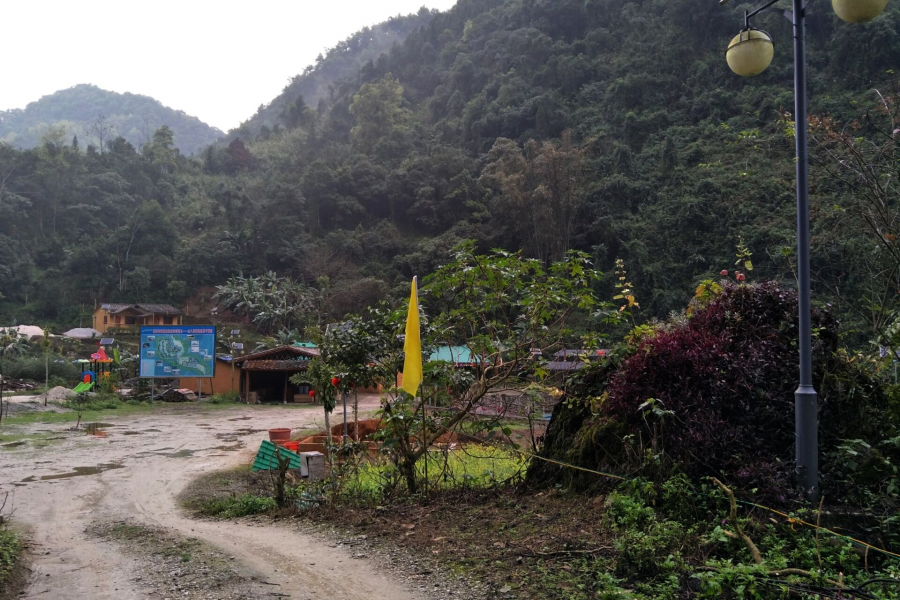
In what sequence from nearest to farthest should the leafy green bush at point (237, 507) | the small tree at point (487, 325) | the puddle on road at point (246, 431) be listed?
the small tree at point (487, 325) < the leafy green bush at point (237, 507) < the puddle on road at point (246, 431)

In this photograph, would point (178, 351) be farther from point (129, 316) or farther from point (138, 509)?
point (129, 316)

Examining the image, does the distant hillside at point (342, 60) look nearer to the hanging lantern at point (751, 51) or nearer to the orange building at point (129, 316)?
the orange building at point (129, 316)

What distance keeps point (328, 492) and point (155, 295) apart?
2133 inches

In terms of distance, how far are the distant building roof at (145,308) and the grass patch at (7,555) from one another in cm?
4816

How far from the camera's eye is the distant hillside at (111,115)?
137250mm

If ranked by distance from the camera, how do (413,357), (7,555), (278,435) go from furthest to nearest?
1. (278,435)
2. (413,357)
3. (7,555)

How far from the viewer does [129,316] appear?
2005 inches

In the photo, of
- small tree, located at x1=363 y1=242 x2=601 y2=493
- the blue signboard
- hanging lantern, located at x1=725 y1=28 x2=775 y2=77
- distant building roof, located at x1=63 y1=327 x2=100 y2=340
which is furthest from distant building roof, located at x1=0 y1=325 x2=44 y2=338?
hanging lantern, located at x1=725 y1=28 x2=775 y2=77

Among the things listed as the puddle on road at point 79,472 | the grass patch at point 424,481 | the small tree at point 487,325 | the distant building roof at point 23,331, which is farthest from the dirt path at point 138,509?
the distant building roof at point 23,331

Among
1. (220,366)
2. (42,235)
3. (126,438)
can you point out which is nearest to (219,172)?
(42,235)

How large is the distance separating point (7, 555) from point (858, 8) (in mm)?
7710

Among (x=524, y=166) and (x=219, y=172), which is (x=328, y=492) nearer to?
(x=524, y=166)

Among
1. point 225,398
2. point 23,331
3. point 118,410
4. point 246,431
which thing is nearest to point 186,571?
point 246,431

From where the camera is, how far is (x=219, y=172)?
85.1 metres
